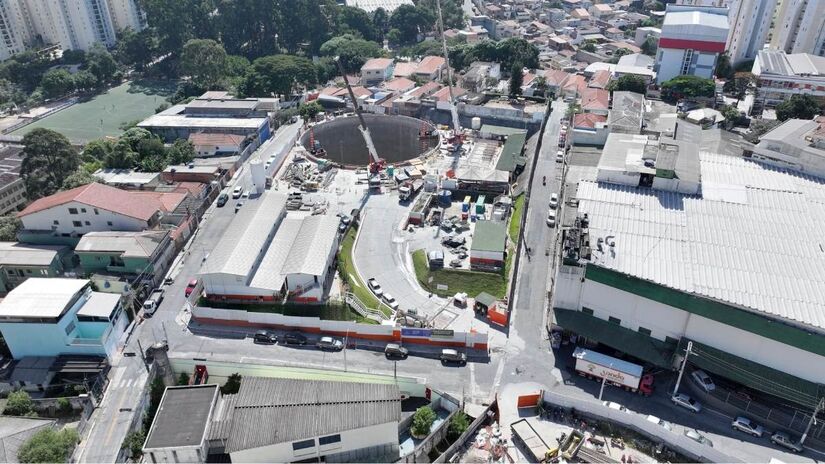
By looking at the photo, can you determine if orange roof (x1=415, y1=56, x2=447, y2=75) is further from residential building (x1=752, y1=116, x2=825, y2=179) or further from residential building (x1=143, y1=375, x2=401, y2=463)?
residential building (x1=143, y1=375, x2=401, y2=463)

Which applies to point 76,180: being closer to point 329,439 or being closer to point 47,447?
point 47,447

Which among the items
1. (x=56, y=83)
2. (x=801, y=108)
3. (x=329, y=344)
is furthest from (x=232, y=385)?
(x=56, y=83)

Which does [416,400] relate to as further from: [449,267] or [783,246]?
[783,246]

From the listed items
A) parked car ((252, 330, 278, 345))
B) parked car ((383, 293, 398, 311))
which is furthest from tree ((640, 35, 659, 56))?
parked car ((252, 330, 278, 345))

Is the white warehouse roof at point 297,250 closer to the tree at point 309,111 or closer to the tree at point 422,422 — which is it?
the tree at point 422,422

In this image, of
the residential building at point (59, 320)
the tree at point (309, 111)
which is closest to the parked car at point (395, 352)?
the residential building at point (59, 320)

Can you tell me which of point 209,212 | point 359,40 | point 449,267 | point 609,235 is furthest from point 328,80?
point 609,235
